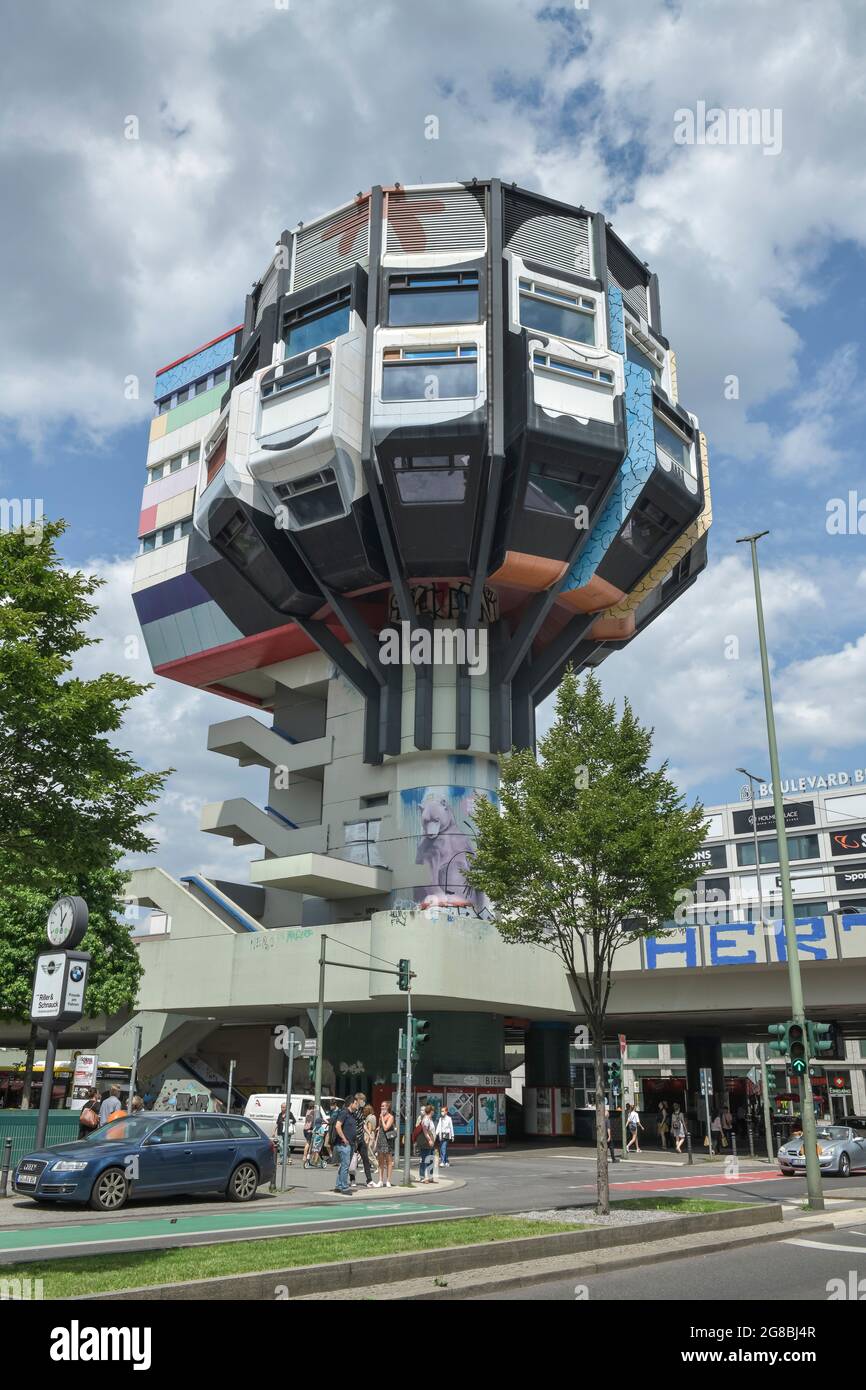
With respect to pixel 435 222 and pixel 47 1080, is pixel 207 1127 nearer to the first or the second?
pixel 47 1080

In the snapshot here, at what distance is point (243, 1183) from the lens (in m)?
19.1

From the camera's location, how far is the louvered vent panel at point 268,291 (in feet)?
180

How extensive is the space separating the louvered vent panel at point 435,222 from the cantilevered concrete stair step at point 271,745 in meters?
24.3

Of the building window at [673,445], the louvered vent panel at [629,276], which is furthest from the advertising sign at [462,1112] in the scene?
the louvered vent panel at [629,276]

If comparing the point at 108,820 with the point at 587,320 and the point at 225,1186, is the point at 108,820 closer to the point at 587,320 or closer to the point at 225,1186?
the point at 225,1186

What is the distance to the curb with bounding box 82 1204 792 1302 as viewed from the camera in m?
9.02

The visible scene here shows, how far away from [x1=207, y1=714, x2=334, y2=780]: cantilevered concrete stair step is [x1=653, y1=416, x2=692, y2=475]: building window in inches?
856

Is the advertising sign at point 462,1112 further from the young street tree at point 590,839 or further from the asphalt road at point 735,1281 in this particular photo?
the asphalt road at point 735,1281

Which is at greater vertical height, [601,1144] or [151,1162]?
[601,1144]

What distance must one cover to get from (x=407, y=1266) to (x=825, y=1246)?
6.89m

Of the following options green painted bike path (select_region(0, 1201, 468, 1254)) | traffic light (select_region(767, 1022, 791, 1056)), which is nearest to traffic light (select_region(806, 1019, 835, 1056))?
traffic light (select_region(767, 1022, 791, 1056))

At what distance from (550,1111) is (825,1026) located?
106 feet

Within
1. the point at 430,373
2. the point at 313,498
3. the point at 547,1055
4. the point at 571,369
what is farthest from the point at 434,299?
the point at 547,1055
